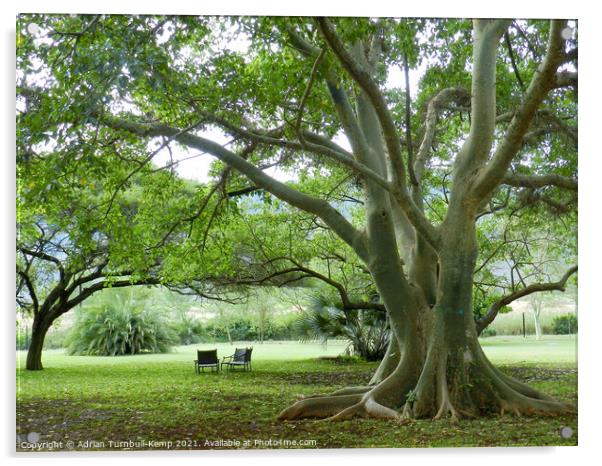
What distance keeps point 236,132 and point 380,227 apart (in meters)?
1.74

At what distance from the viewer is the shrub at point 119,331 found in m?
6.46

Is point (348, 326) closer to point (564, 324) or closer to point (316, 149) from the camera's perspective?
point (564, 324)

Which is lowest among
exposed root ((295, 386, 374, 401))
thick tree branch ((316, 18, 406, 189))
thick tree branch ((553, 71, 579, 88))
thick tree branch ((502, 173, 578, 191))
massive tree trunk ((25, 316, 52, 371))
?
exposed root ((295, 386, 374, 401))

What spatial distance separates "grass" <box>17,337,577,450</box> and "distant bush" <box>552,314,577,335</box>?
0.24 feet

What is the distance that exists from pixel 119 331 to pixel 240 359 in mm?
1410

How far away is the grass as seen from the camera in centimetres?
516

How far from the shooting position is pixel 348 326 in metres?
7.25

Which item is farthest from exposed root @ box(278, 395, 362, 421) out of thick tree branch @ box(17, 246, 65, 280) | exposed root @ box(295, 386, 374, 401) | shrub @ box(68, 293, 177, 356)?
thick tree branch @ box(17, 246, 65, 280)

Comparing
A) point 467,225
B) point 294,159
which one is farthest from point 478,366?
point 294,159

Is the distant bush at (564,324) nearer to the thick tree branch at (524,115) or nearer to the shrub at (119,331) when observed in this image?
the thick tree branch at (524,115)

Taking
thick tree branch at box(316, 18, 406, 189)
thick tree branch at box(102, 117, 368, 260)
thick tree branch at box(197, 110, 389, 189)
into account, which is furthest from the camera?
thick tree branch at box(102, 117, 368, 260)

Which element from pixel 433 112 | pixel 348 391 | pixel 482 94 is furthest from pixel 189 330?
pixel 482 94

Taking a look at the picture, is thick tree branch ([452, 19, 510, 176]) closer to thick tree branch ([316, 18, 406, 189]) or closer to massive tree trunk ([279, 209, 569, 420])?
massive tree trunk ([279, 209, 569, 420])
